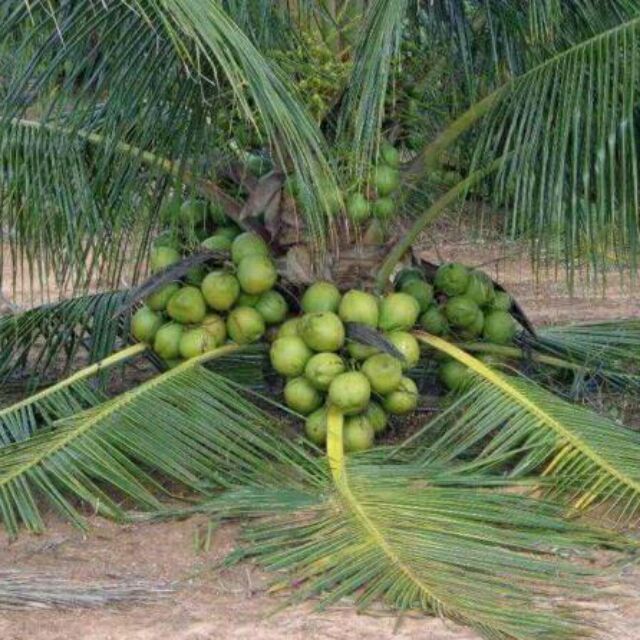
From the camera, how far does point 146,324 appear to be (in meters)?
5.04

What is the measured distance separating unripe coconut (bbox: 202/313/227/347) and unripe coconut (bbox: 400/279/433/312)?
2.06 ft

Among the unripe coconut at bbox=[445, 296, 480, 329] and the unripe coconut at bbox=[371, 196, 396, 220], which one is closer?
the unripe coconut at bbox=[371, 196, 396, 220]

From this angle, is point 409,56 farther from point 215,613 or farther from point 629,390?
point 215,613

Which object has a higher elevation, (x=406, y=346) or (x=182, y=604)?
(x=406, y=346)

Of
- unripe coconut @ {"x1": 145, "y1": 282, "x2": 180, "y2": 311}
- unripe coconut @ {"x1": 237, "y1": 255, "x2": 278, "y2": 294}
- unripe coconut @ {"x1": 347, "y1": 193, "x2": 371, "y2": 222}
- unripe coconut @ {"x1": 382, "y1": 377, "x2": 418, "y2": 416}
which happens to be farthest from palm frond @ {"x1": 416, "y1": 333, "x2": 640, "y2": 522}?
unripe coconut @ {"x1": 145, "y1": 282, "x2": 180, "y2": 311}

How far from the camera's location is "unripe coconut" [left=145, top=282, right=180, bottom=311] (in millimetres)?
4984

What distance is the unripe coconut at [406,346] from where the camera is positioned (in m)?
4.78

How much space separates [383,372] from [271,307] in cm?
47

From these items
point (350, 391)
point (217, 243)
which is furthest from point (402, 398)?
point (217, 243)

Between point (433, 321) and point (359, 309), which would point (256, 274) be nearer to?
point (359, 309)

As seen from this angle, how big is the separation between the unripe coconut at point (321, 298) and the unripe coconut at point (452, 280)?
1.43ft

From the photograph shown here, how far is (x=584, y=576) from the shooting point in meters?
3.84

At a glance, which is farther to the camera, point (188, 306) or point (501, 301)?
point (501, 301)

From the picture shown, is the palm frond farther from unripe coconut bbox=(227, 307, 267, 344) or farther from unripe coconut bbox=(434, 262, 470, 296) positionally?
unripe coconut bbox=(227, 307, 267, 344)
